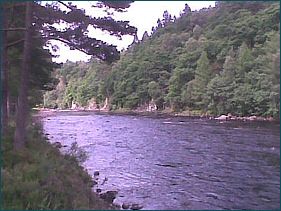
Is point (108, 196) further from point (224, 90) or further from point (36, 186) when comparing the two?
point (224, 90)

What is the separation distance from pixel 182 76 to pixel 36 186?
159 ft

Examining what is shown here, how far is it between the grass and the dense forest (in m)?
13.5

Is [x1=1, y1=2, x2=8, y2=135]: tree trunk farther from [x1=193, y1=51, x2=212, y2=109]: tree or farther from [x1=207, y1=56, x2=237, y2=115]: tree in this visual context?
[x1=193, y1=51, x2=212, y2=109]: tree

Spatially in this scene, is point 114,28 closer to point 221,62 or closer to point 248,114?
point 248,114

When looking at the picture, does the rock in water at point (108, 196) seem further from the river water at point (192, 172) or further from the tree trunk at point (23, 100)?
the tree trunk at point (23, 100)

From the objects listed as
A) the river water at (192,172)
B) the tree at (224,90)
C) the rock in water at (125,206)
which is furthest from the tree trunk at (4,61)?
the tree at (224,90)

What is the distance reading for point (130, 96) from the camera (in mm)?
64688

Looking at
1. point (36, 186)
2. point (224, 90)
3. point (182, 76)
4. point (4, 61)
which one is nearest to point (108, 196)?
point (36, 186)

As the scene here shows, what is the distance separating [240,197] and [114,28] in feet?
21.1

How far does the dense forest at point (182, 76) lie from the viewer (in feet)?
78.2

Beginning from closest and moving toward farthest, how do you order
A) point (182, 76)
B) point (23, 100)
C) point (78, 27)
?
point (23, 100)
point (78, 27)
point (182, 76)

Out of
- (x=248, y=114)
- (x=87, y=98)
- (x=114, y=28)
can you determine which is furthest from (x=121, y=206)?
(x=87, y=98)

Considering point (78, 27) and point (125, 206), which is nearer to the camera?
point (125, 206)

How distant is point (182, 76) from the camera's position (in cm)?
5325
